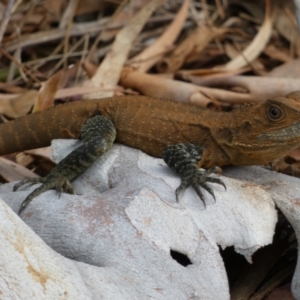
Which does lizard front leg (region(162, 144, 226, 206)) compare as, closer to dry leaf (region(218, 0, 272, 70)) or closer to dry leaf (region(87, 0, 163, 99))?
dry leaf (region(87, 0, 163, 99))

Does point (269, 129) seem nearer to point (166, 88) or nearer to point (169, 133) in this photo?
point (169, 133)

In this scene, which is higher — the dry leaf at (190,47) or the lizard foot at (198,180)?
the lizard foot at (198,180)

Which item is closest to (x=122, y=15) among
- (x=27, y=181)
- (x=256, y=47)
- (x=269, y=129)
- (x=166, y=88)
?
(x=256, y=47)

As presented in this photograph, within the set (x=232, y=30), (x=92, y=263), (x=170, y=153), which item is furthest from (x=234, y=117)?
(x=232, y=30)

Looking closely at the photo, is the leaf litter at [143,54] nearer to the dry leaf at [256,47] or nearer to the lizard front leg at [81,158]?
the dry leaf at [256,47]

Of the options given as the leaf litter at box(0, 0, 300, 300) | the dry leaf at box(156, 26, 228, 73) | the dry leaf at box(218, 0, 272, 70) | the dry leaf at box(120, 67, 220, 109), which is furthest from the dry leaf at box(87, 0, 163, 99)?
the dry leaf at box(218, 0, 272, 70)

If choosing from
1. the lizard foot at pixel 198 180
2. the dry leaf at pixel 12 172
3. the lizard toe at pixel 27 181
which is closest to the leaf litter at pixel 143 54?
the dry leaf at pixel 12 172

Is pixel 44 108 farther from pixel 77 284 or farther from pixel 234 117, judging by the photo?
pixel 77 284
